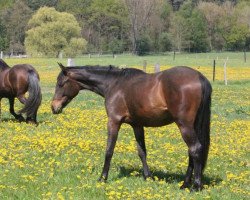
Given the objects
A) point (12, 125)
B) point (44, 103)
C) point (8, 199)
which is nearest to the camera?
point (8, 199)

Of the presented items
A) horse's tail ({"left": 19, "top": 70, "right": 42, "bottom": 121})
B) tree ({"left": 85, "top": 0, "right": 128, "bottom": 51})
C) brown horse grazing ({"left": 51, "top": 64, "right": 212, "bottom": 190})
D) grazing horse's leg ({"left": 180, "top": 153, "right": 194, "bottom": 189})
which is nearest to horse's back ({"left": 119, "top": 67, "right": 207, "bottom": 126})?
brown horse grazing ({"left": 51, "top": 64, "right": 212, "bottom": 190})

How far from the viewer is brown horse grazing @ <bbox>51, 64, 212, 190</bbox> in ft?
27.0

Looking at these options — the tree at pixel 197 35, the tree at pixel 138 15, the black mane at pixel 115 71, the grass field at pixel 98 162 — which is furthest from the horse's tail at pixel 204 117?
the tree at pixel 197 35

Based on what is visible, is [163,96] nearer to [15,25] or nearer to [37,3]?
[15,25]

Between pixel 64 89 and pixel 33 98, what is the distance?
19.4ft

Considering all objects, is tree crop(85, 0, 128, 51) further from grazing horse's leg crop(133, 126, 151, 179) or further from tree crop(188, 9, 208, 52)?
grazing horse's leg crop(133, 126, 151, 179)

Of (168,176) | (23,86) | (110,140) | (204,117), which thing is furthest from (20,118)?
(204,117)

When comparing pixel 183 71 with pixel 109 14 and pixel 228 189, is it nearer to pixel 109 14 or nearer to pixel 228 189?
pixel 228 189

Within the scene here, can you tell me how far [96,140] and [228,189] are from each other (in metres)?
5.32

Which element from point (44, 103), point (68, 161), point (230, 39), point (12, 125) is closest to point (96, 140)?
point (68, 161)

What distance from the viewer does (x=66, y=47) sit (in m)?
86.8

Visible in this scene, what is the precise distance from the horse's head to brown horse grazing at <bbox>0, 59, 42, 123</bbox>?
5.55 metres

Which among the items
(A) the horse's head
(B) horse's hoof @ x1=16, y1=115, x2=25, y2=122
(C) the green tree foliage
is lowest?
(C) the green tree foliage

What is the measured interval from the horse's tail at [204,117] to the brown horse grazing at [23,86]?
787cm
